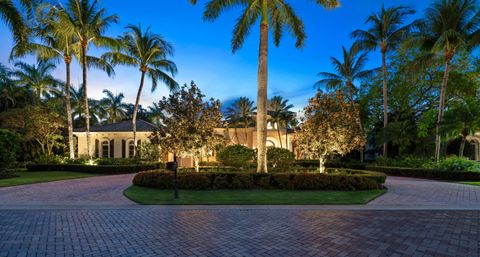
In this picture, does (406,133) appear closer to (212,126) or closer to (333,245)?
(212,126)

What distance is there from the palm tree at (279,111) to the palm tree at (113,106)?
95.7 ft

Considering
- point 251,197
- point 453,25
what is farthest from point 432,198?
point 453,25

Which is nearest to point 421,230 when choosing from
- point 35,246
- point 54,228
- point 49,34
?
point 35,246

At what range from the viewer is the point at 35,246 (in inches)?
185

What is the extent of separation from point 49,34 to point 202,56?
13066mm

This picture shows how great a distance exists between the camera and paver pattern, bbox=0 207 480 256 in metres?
4.48

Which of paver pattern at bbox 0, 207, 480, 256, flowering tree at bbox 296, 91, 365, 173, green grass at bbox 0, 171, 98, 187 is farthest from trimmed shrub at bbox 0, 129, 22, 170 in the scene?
flowering tree at bbox 296, 91, 365, 173

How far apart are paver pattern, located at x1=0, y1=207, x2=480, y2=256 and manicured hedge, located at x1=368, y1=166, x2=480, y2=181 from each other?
32.6 ft

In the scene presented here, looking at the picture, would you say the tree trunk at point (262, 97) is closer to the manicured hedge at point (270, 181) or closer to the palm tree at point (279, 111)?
the manicured hedge at point (270, 181)

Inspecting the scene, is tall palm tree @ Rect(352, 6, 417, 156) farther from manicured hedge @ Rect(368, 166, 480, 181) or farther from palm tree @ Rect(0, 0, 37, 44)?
palm tree @ Rect(0, 0, 37, 44)

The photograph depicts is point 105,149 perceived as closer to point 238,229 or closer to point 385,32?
point 238,229

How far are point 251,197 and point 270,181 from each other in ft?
7.77

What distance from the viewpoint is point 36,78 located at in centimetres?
3080

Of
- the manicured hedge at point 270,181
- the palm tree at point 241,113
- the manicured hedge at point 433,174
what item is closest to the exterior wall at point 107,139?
the palm tree at point 241,113
